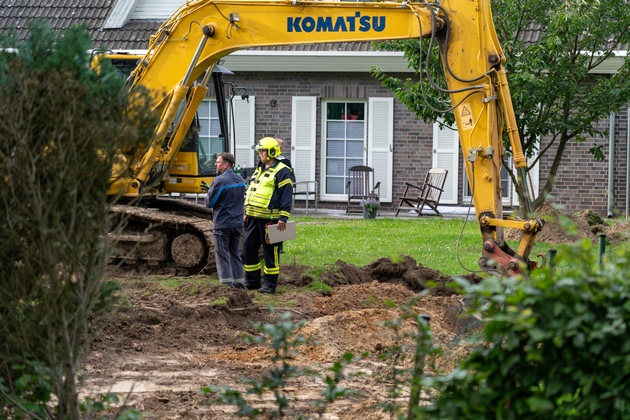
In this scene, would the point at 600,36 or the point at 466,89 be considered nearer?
the point at 466,89

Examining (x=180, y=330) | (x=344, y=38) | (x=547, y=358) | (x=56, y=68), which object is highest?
(x=344, y=38)

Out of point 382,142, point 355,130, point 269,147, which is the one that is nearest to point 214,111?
point 269,147

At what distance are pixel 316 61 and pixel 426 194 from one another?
12.5 feet

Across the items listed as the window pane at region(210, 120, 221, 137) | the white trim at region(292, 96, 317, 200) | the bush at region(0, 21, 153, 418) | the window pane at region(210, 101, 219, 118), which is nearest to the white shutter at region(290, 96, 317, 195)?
the white trim at region(292, 96, 317, 200)

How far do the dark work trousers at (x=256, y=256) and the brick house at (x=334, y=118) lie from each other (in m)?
11.3

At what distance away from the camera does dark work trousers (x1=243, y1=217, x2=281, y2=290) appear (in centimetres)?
1338

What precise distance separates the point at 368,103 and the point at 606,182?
18.0 ft

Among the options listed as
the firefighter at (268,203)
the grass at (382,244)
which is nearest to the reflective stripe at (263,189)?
Answer: the firefighter at (268,203)

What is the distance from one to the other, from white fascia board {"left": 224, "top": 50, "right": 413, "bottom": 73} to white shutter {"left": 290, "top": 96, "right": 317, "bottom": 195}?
2.59ft

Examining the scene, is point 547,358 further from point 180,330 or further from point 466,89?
point 466,89

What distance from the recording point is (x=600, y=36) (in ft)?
58.7

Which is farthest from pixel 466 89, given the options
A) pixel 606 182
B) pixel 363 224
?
pixel 606 182

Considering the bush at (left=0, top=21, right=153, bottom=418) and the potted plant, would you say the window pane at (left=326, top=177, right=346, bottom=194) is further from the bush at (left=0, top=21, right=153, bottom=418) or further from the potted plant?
the bush at (left=0, top=21, right=153, bottom=418)

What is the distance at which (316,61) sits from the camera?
25.0 metres
